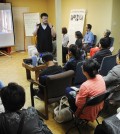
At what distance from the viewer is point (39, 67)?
4.49m

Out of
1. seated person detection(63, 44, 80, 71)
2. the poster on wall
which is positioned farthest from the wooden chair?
the poster on wall

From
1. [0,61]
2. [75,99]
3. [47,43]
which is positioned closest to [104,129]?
[75,99]

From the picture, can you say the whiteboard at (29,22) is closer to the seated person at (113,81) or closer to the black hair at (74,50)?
the black hair at (74,50)

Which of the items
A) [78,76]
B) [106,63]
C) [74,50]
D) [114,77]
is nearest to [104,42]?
[106,63]

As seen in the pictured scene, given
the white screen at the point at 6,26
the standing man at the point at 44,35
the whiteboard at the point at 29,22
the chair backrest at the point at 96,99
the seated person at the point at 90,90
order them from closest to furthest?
the chair backrest at the point at 96,99, the seated person at the point at 90,90, the standing man at the point at 44,35, the white screen at the point at 6,26, the whiteboard at the point at 29,22

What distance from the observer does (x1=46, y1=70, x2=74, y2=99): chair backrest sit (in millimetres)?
2856

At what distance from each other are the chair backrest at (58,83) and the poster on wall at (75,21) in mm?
4858

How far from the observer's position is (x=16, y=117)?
1563 mm

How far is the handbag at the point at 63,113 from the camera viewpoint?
2951mm

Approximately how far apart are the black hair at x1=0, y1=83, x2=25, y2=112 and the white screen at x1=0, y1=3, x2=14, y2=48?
20.8 feet

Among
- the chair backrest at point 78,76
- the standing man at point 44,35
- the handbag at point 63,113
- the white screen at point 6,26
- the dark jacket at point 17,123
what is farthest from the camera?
the white screen at point 6,26

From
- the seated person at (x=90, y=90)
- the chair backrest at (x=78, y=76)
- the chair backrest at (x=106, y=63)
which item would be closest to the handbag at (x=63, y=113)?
the seated person at (x=90, y=90)

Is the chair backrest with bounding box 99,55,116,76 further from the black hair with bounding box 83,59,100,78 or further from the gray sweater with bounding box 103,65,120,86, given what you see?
the black hair with bounding box 83,59,100,78

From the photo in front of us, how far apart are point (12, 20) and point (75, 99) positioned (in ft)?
19.5
